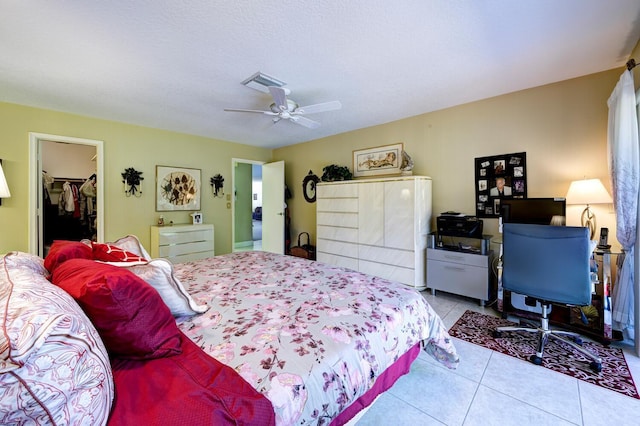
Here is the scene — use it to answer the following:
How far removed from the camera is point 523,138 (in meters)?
2.96

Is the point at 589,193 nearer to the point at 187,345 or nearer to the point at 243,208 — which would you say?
the point at 187,345

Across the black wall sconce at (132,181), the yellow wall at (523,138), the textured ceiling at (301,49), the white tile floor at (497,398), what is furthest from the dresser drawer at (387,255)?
the black wall sconce at (132,181)

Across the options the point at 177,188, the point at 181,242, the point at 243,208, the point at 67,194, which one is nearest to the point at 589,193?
the point at 181,242

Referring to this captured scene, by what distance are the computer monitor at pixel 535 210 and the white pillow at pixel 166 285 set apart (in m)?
3.05

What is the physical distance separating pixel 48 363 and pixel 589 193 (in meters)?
3.52

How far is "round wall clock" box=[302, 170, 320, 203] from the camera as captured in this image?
5.10m

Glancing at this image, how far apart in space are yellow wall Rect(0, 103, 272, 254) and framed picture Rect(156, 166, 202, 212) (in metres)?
0.09

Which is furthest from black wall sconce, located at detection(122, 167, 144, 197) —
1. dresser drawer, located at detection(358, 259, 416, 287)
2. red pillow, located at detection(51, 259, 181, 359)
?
dresser drawer, located at detection(358, 259, 416, 287)

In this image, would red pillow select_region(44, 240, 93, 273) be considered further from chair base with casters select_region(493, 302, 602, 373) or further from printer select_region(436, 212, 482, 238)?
printer select_region(436, 212, 482, 238)

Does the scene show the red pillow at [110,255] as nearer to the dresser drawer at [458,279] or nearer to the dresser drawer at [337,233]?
the dresser drawer at [337,233]

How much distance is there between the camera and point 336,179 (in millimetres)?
4406

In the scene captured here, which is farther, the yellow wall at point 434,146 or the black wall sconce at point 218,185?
the black wall sconce at point 218,185

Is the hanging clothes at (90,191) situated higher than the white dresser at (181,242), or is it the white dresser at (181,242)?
the hanging clothes at (90,191)

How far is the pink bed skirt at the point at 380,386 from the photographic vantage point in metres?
1.12
